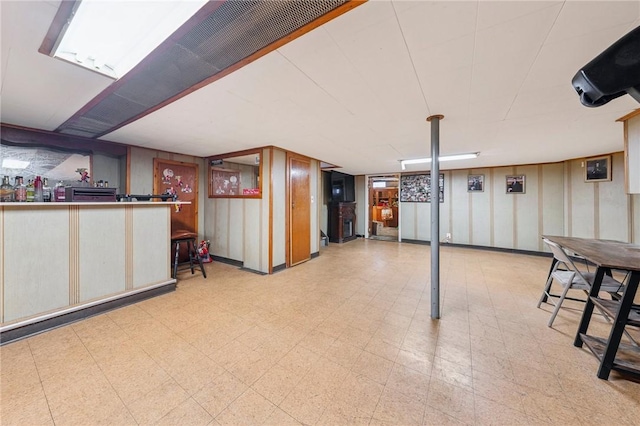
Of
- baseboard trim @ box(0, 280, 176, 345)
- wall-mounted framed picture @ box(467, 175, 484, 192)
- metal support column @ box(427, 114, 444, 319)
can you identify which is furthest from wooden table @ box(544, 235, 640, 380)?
baseboard trim @ box(0, 280, 176, 345)

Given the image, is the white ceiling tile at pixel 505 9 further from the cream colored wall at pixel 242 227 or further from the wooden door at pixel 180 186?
the wooden door at pixel 180 186

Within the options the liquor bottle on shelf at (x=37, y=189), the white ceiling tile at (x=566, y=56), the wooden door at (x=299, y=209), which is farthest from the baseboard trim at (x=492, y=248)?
the liquor bottle on shelf at (x=37, y=189)

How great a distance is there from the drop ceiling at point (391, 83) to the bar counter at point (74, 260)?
1.15 m

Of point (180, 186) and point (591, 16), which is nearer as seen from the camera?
point (591, 16)

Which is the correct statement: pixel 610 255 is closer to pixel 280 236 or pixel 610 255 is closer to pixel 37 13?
pixel 280 236

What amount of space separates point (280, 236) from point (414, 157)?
336 centimetres

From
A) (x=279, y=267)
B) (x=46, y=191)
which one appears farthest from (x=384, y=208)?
(x=46, y=191)

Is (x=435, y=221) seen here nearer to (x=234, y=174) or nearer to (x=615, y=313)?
(x=615, y=313)

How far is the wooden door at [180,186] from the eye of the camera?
4362 millimetres

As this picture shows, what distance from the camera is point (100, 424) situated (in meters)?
1.28

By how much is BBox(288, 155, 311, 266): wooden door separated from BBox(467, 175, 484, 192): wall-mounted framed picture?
4517mm

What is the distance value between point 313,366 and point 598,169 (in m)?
6.74

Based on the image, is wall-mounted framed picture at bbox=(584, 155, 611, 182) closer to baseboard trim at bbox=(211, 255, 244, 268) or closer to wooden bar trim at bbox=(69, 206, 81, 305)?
baseboard trim at bbox=(211, 255, 244, 268)

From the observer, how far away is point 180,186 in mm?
4680
